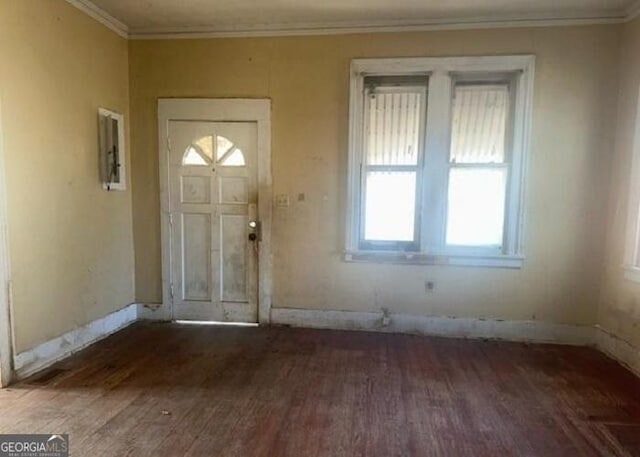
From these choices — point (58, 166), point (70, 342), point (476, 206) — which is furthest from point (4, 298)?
point (476, 206)

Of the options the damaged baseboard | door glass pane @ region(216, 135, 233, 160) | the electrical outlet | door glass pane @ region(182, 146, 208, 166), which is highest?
door glass pane @ region(216, 135, 233, 160)

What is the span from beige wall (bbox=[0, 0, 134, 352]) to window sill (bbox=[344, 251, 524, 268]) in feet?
7.69

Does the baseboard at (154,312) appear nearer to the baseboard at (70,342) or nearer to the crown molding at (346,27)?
the baseboard at (70,342)

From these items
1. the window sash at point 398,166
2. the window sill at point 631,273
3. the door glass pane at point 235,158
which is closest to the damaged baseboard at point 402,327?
the window sill at point 631,273

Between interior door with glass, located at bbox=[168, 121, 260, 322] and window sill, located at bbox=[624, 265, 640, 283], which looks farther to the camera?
interior door with glass, located at bbox=[168, 121, 260, 322]

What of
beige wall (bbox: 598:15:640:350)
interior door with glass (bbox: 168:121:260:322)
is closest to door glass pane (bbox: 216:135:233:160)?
interior door with glass (bbox: 168:121:260:322)

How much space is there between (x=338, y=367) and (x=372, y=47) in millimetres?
2865

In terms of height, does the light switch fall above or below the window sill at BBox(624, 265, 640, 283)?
above

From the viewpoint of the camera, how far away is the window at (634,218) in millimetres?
3279

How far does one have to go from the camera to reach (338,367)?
3.24m

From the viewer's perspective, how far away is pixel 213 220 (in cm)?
420

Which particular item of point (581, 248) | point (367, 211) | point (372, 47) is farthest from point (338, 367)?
point (372, 47)

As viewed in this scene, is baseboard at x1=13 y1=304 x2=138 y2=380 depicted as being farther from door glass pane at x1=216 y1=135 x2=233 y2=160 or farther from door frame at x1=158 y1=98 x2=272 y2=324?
door glass pane at x1=216 y1=135 x2=233 y2=160

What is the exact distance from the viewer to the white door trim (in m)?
2.78
